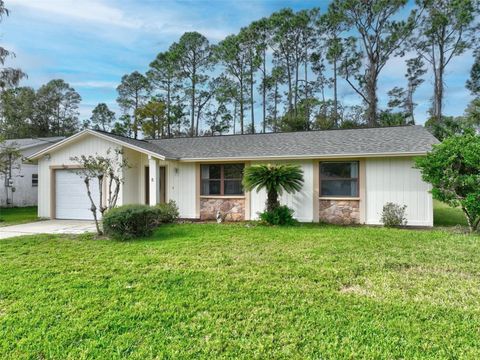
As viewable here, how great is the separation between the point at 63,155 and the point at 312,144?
10.4 m

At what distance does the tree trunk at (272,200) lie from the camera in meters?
10.1

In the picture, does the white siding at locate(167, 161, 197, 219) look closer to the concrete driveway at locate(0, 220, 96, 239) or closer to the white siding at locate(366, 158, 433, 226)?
the concrete driveway at locate(0, 220, 96, 239)

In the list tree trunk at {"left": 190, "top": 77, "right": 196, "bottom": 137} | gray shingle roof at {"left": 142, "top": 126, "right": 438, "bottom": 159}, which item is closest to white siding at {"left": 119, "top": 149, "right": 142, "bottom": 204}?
gray shingle roof at {"left": 142, "top": 126, "right": 438, "bottom": 159}

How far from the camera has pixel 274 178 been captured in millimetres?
9617

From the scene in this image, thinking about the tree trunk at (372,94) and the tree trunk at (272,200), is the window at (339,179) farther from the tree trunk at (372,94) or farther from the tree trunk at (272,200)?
the tree trunk at (372,94)

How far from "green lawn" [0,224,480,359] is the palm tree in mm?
3347

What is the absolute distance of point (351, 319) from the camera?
3.28m

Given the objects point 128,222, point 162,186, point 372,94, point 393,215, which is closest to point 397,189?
point 393,215

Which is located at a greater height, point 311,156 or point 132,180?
point 311,156

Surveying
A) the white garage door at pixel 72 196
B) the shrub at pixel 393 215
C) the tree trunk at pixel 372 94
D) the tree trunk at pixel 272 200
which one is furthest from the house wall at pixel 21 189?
the tree trunk at pixel 372 94

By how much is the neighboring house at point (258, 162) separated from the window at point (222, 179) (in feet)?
0.13

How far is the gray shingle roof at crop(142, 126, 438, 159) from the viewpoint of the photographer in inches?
394

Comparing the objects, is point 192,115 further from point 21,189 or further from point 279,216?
point 279,216

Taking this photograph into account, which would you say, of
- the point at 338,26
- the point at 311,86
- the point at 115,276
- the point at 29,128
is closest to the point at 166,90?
the point at 311,86
